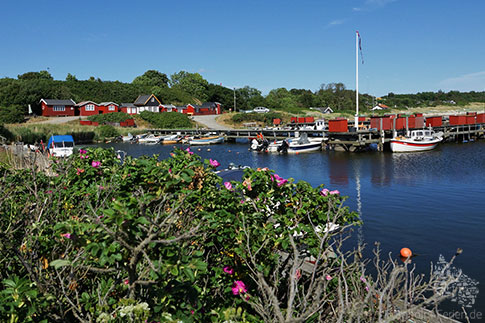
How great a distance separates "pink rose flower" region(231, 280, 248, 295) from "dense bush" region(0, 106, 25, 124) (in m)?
86.4

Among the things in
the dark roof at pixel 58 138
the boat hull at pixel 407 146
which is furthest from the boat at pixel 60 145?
Answer: the boat hull at pixel 407 146

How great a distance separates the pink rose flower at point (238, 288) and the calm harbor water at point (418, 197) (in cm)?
764

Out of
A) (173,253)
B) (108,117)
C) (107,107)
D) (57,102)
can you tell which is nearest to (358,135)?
(173,253)

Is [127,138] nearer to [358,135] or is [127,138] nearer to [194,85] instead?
[358,135]

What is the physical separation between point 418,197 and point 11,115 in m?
81.0

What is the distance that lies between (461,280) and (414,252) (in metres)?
2.45

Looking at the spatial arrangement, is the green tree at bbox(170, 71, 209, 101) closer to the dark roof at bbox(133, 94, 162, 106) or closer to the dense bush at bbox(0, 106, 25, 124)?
the dark roof at bbox(133, 94, 162, 106)

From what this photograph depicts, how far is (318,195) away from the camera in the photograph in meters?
6.61

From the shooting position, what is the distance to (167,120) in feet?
288

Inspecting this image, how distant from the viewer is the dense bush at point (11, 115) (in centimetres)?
7928

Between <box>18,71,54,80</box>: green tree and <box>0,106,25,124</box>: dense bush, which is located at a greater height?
<box>18,71,54,80</box>: green tree

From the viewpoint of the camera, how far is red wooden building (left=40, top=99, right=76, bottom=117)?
8956 centimetres

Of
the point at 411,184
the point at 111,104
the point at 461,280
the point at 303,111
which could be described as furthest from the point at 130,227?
the point at 303,111

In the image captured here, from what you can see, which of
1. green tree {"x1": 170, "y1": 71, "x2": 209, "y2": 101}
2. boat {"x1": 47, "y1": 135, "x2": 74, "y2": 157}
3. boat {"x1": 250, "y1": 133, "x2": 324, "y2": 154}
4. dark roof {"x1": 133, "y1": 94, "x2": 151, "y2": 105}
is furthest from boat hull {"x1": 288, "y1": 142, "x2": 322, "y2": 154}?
green tree {"x1": 170, "y1": 71, "x2": 209, "y2": 101}
